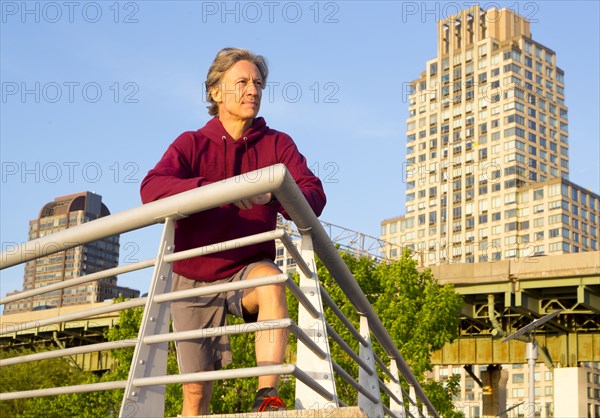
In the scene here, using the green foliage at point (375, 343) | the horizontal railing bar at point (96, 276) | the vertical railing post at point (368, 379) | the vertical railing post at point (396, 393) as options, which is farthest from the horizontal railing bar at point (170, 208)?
the green foliage at point (375, 343)

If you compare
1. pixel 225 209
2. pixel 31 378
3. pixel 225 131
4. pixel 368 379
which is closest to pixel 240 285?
pixel 225 209

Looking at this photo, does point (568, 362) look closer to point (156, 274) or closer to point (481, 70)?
point (156, 274)

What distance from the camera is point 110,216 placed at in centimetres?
357

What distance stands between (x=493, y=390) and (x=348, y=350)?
115 feet

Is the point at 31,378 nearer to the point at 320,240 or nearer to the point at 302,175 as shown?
the point at 302,175

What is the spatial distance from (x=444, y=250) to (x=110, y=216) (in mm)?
162469

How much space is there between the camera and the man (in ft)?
13.5

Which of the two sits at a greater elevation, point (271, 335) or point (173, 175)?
point (173, 175)

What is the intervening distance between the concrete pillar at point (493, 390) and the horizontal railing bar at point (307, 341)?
34.1 metres

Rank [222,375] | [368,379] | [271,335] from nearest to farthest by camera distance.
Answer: [222,375] → [271,335] → [368,379]

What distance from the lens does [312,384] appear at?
125 inches

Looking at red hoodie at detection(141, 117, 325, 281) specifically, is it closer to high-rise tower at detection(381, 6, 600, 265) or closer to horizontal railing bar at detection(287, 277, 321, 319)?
horizontal railing bar at detection(287, 277, 321, 319)

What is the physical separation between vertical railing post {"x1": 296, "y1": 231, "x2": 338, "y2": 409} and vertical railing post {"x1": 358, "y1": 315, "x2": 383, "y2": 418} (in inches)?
39.4

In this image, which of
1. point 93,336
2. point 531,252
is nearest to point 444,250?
point 531,252
